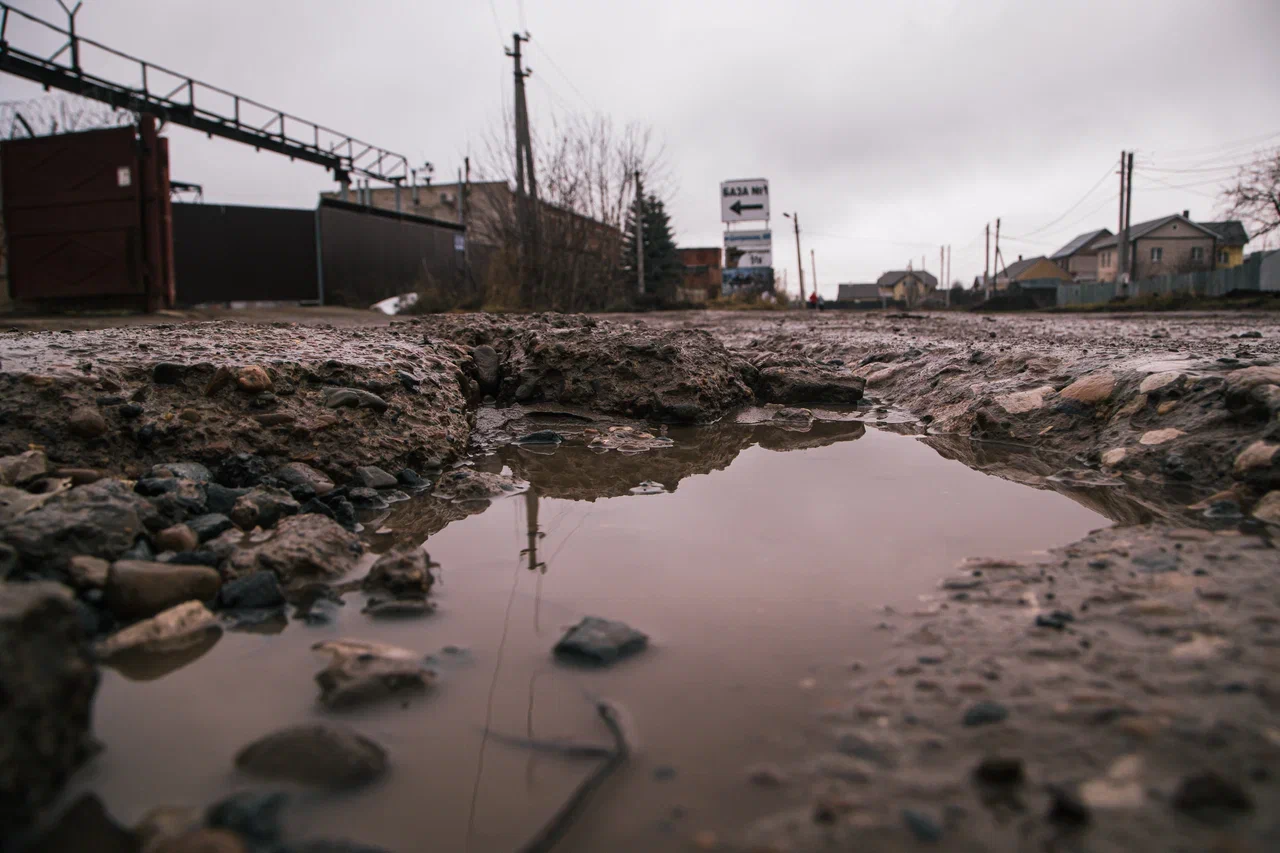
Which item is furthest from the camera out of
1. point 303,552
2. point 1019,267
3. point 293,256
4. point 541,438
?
point 1019,267

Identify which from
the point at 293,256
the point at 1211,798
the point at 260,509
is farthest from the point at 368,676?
the point at 293,256

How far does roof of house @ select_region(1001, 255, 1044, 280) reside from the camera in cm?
7860

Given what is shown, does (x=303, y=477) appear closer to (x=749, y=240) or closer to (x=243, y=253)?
(x=243, y=253)

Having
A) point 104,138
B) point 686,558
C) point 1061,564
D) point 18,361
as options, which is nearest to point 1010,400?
point 1061,564

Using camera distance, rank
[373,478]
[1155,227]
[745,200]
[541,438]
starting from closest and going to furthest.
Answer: [373,478] < [541,438] < [745,200] < [1155,227]

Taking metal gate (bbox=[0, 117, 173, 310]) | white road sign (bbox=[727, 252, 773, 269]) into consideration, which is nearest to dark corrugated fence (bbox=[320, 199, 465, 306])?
metal gate (bbox=[0, 117, 173, 310])

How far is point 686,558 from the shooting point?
2.22m

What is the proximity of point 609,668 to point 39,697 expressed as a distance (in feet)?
2.97

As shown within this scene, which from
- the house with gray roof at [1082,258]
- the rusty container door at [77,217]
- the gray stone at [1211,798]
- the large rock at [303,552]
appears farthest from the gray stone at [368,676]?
the house with gray roof at [1082,258]

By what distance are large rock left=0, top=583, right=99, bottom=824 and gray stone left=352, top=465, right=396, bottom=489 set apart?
1.74 meters

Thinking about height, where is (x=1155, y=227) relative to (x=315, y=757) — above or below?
above

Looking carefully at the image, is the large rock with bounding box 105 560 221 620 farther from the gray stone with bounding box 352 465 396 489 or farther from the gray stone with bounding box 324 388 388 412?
the gray stone with bounding box 324 388 388 412

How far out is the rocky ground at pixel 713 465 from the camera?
41.9 inches

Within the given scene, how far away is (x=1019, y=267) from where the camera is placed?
84625 mm
